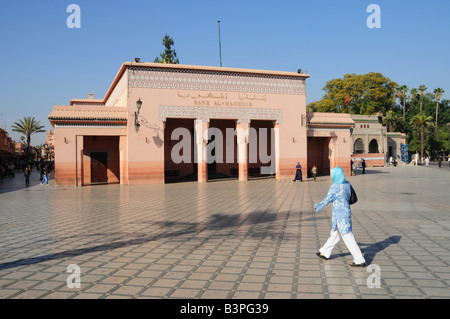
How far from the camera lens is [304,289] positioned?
426 cm

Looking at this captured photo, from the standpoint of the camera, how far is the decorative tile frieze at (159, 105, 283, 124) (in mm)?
21562

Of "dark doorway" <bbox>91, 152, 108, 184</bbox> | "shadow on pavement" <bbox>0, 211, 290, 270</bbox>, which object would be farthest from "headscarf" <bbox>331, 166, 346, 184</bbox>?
"dark doorway" <bbox>91, 152, 108, 184</bbox>

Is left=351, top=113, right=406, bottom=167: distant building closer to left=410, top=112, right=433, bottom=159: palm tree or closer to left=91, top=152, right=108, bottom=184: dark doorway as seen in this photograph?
left=410, top=112, right=433, bottom=159: palm tree

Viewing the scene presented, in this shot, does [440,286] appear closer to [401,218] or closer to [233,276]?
[233,276]

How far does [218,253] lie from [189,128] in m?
19.4

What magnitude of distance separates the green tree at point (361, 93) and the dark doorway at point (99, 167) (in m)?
40.3

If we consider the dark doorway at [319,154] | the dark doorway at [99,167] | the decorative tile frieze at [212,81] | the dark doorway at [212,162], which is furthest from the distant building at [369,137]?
the dark doorway at [99,167]

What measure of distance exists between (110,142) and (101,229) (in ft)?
52.5

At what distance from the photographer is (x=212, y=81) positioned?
22.4 metres

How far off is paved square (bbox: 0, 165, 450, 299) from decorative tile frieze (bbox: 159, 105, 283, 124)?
1153 cm

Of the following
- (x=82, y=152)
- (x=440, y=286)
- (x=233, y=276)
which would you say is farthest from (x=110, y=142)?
(x=440, y=286)

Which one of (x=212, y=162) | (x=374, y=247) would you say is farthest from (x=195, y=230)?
(x=212, y=162)

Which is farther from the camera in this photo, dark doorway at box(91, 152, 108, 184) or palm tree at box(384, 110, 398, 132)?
palm tree at box(384, 110, 398, 132)
